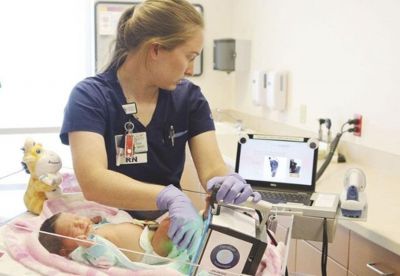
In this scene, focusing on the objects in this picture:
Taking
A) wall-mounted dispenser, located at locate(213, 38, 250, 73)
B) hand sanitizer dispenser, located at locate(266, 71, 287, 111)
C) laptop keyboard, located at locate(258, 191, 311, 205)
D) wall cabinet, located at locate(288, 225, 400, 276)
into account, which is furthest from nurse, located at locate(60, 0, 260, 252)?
wall-mounted dispenser, located at locate(213, 38, 250, 73)

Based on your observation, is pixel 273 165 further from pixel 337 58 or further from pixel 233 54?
pixel 233 54

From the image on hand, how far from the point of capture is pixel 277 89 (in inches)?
120

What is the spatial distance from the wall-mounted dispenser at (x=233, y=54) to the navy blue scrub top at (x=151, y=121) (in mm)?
2025

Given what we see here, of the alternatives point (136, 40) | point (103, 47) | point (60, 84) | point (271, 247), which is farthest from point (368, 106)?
point (60, 84)

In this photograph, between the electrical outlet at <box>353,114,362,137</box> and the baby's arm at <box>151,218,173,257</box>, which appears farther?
the electrical outlet at <box>353,114,362,137</box>

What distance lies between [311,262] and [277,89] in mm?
1405

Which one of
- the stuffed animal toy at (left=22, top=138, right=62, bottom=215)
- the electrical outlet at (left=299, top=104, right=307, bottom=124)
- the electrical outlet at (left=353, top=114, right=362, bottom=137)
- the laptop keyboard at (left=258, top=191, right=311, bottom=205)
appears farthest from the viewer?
the electrical outlet at (left=299, top=104, right=307, bottom=124)

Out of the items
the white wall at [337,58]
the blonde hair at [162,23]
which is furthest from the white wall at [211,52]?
the blonde hair at [162,23]

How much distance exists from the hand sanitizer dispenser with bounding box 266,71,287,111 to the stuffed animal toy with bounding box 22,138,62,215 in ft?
5.84

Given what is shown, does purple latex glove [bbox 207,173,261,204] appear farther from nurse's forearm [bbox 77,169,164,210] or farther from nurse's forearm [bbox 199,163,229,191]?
nurse's forearm [bbox 199,163,229,191]

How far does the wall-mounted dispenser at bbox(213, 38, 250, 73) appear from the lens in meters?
3.51

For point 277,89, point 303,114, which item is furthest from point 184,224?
point 277,89

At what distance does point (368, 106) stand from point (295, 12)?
0.89 meters

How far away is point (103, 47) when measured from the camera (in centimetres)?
365
